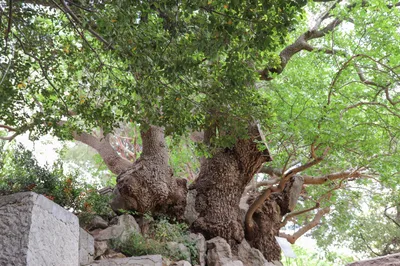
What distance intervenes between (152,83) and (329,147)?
4.22 m

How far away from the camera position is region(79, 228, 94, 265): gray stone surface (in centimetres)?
531

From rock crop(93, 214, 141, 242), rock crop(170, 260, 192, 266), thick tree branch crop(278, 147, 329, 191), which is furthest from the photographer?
thick tree branch crop(278, 147, 329, 191)

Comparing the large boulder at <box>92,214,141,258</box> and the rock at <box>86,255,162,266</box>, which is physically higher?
the large boulder at <box>92,214,141,258</box>

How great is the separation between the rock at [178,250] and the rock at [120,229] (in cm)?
62

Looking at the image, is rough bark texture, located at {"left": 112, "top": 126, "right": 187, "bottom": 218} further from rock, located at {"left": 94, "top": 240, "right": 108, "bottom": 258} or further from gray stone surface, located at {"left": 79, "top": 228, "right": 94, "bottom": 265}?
gray stone surface, located at {"left": 79, "top": 228, "right": 94, "bottom": 265}

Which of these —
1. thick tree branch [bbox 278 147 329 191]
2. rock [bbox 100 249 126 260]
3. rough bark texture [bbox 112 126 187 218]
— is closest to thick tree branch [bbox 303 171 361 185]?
thick tree branch [bbox 278 147 329 191]

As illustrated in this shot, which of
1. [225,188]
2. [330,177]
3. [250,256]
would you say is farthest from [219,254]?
[330,177]

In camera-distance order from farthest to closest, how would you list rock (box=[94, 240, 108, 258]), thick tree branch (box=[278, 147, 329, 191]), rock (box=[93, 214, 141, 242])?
1. thick tree branch (box=[278, 147, 329, 191])
2. rock (box=[93, 214, 141, 242])
3. rock (box=[94, 240, 108, 258])

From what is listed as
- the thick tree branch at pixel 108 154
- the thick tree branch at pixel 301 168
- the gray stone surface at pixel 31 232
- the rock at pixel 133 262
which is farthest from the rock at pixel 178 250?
the thick tree branch at pixel 108 154

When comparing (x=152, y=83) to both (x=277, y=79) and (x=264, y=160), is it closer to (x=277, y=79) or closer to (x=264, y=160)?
(x=264, y=160)

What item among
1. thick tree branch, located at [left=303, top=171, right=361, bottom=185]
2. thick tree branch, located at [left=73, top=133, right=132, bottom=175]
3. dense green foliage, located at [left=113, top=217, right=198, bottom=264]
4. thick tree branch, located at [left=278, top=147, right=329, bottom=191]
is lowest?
dense green foliage, located at [left=113, top=217, right=198, bottom=264]

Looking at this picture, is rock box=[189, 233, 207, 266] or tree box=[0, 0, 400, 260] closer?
tree box=[0, 0, 400, 260]

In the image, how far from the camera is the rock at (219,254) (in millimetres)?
6950

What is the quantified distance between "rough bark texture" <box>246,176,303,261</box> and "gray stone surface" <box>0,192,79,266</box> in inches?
208
